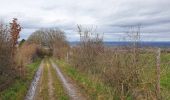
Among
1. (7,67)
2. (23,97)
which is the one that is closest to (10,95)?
(23,97)

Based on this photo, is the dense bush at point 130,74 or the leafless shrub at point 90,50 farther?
the leafless shrub at point 90,50

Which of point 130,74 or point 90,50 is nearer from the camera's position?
point 130,74

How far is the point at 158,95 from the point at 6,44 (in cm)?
1300

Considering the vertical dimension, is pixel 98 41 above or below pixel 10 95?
above

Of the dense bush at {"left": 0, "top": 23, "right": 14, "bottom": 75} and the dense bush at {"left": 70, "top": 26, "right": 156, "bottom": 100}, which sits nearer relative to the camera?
the dense bush at {"left": 70, "top": 26, "right": 156, "bottom": 100}

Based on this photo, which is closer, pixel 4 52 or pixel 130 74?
pixel 130 74

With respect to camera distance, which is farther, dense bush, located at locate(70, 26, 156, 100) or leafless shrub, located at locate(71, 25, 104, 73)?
leafless shrub, located at locate(71, 25, 104, 73)

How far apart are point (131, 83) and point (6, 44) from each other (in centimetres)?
1059

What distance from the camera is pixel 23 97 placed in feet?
58.2

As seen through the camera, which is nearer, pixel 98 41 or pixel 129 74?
pixel 129 74

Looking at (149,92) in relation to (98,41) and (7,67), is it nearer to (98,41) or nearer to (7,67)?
(7,67)

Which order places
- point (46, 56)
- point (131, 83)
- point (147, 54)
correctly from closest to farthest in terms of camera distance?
point (147, 54) → point (131, 83) → point (46, 56)

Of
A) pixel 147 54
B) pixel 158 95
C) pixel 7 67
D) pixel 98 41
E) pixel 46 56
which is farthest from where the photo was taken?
pixel 46 56

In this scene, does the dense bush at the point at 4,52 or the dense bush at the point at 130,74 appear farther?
the dense bush at the point at 4,52
